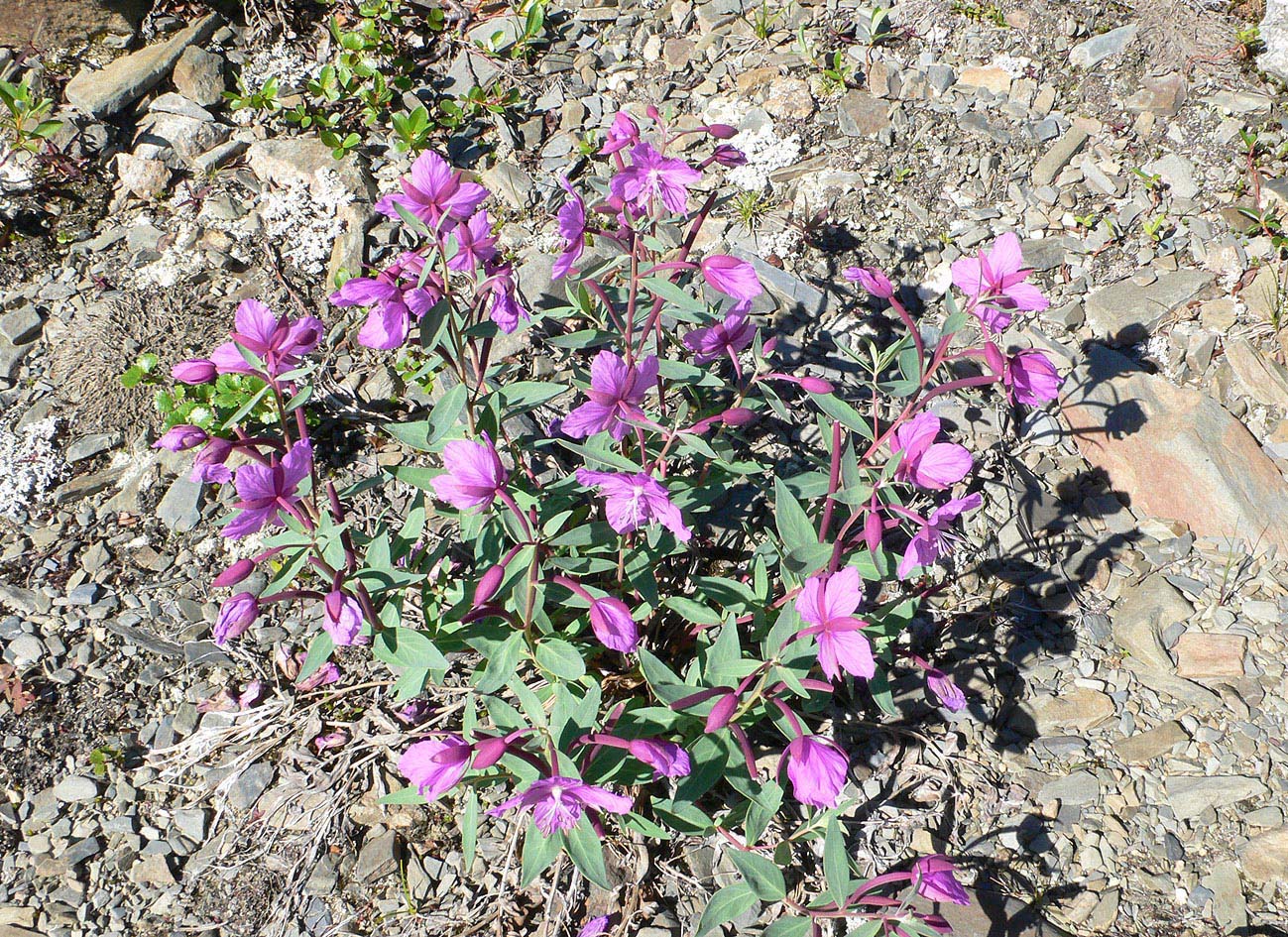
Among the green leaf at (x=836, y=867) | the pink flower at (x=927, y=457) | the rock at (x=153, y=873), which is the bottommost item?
the rock at (x=153, y=873)

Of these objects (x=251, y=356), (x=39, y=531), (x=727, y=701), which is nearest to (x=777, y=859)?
(x=727, y=701)

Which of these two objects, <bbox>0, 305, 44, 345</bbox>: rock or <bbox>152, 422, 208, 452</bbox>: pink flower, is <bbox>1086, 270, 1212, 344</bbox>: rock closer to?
<bbox>152, 422, 208, 452</bbox>: pink flower

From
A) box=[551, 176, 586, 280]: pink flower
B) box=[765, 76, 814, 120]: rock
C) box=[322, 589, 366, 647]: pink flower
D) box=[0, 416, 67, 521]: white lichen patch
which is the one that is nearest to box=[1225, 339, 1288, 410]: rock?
box=[765, 76, 814, 120]: rock

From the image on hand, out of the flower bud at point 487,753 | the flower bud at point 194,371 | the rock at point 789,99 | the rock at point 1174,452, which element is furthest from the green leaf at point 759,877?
the rock at point 789,99

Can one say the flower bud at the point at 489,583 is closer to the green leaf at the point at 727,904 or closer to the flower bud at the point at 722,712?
the flower bud at the point at 722,712

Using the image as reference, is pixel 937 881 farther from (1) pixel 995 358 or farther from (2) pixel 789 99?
(2) pixel 789 99

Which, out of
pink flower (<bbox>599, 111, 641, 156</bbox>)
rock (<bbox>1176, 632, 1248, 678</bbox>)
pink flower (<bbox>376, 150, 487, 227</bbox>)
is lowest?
rock (<bbox>1176, 632, 1248, 678</bbox>)
